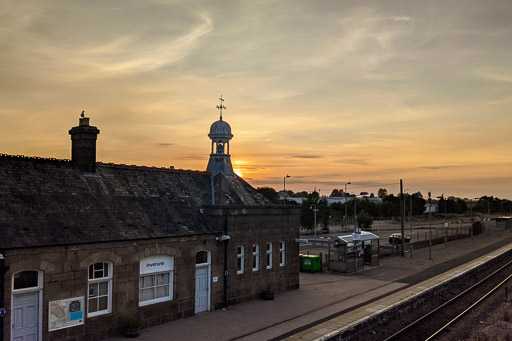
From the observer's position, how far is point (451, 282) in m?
29.4

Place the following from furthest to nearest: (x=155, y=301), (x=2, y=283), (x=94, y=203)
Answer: (x=155, y=301) → (x=94, y=203) → (x=2, y=283)

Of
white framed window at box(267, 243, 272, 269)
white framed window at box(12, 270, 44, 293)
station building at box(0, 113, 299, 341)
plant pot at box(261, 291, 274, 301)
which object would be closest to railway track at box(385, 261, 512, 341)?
plant pot at box(261, 291, 274, 301)

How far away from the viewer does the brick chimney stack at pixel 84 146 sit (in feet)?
65.5

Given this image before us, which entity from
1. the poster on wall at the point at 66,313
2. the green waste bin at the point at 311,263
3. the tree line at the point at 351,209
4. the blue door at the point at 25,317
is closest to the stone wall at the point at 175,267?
the poster on wall at the point at 66,313

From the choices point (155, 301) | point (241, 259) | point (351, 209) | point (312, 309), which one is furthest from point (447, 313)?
point (351, 209)

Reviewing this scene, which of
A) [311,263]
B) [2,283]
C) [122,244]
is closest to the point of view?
[2,283]

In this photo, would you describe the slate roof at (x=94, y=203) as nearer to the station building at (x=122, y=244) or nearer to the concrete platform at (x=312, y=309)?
the station building at (x=122, y=244)

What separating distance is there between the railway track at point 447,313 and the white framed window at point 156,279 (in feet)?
30.6

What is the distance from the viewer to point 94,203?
18.6 metres

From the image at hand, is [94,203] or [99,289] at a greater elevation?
[94,203]

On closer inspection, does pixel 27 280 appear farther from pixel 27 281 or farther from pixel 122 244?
pixel 122 244

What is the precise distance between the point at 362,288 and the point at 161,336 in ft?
45.6

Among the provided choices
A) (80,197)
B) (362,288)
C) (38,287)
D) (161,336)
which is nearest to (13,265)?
(38,287)

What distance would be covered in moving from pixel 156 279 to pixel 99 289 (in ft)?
8.99
